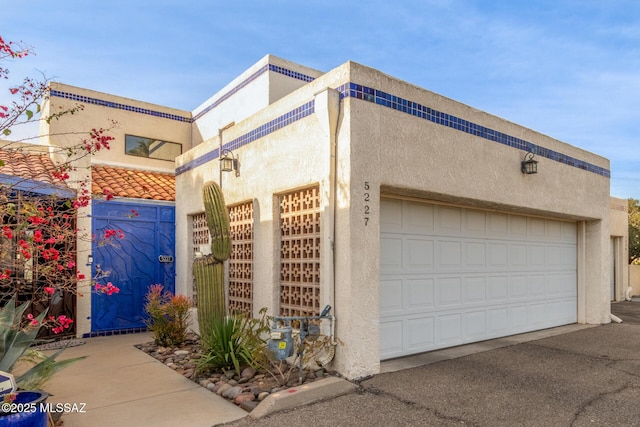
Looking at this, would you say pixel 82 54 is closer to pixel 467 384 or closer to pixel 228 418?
pixel 228 418

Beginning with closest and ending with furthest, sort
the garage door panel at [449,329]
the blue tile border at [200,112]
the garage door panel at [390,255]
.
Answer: the garage door panel at [390,255]
the garage door panel at [449,329]
the blue tile border at [200,112]

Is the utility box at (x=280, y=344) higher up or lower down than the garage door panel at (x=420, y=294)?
Result: lower down

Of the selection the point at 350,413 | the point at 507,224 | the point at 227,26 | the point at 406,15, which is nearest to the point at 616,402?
the point at 350,413

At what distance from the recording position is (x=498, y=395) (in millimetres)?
5371

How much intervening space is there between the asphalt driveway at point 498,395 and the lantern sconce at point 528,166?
339 centimetres

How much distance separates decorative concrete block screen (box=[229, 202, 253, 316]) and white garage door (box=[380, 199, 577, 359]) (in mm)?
2525

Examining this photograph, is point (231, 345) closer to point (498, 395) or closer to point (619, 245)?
point (498, 395)

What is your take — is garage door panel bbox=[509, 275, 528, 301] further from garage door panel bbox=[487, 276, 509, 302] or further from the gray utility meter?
the gray utility meter

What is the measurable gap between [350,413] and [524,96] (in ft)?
29.5

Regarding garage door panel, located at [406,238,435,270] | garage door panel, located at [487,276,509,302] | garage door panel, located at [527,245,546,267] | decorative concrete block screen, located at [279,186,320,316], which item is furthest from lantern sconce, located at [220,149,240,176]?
garage door panel, located at [527,245,546,267]

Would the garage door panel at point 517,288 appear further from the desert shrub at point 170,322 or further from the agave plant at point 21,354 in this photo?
the agave plant at point 21,354

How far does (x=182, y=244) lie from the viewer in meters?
10.3

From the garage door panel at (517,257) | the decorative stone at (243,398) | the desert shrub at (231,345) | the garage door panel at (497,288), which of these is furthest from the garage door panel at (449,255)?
the decorative stone at (243,398)

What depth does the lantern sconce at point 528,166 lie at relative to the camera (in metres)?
8.64
